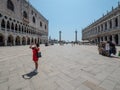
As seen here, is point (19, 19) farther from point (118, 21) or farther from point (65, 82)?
point (65, 82)

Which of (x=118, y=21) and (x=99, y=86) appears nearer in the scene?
(x=99, y=86)

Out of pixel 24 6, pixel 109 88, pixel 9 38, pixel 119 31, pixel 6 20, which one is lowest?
pixel 109 88

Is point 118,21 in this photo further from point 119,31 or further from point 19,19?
point 19,19

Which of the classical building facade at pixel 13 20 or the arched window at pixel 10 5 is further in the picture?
the arched window at pixel 10 5

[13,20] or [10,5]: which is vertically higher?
[10,5]

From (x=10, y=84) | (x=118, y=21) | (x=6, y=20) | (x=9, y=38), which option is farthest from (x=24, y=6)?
(x=10, y=84)

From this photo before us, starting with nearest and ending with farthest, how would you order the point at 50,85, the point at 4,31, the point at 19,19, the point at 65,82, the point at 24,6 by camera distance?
the point at 50,85 < the point at 65,82 < the point at 4,31 < the point at 19,19 < the point at 24,6

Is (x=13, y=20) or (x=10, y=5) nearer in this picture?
(x=10, y=5)

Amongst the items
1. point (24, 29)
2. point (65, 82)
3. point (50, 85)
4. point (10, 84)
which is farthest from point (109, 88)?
point (24, 29)

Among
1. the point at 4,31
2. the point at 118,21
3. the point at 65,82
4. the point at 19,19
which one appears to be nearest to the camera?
the point at 65,82

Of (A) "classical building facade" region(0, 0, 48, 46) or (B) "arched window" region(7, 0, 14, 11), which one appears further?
(B) "arched window" region(7, 0, 14, 11)

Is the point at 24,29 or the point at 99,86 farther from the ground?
the point at 24,29

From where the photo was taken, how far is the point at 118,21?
31.7m

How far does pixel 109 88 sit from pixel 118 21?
33823 millimetres
